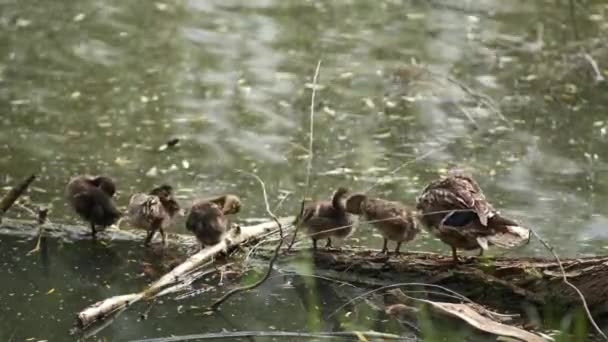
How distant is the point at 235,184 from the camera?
567 cm

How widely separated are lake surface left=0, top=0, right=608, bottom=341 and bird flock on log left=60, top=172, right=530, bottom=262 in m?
0.17

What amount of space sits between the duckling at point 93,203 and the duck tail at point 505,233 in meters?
1.66

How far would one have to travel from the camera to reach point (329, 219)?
455 cm

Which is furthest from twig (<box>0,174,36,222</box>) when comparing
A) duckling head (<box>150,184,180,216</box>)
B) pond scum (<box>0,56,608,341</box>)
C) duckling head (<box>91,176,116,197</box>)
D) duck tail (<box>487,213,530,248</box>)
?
duck tail (<box>487,213,530,248</box>)

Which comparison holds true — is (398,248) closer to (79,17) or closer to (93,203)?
(93,203)

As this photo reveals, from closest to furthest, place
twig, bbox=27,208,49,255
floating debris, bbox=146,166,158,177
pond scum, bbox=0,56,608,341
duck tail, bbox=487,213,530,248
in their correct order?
1. pond scum, bbox=0,56,608,341
2. duck tail, bbox=487,213,530,248
3. twig, bbox=27,208,49,255
4. floating debris, bbox=146,166,158,177

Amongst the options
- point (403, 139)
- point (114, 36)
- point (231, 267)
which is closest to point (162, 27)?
point (114, 36)

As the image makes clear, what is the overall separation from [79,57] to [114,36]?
547 millimetres

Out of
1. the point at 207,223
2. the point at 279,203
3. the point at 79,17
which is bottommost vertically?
the point at 79,17

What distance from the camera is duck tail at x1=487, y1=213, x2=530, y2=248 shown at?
4027 millimetres

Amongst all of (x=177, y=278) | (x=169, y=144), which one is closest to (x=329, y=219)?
(x=177, y=278)

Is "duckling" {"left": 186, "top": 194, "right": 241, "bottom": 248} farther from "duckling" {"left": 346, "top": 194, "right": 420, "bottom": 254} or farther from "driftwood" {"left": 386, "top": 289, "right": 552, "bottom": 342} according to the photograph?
"driftwood" {"left": 386, "top": 289, "right": 552, "bottom": 342}

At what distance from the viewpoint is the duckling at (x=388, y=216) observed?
438 centimetres

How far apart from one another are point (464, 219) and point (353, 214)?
23.8 inches
